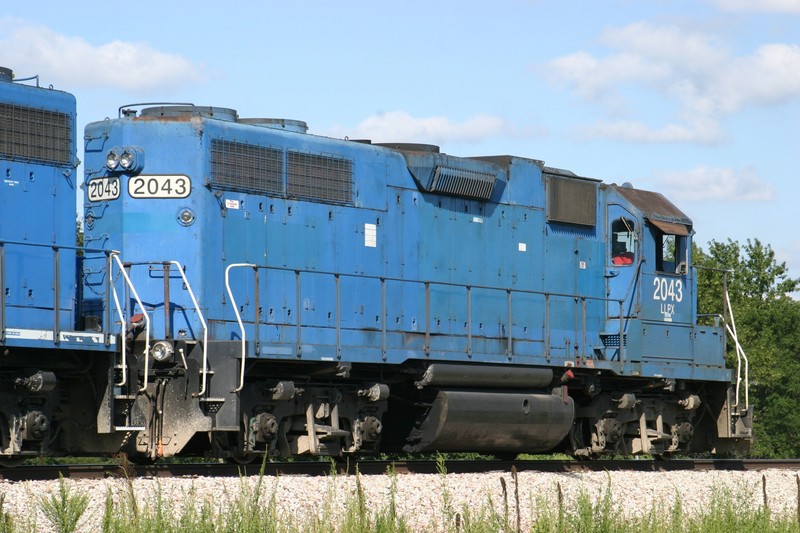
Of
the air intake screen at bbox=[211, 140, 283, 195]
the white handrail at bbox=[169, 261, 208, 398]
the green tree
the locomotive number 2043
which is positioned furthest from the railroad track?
the green tree

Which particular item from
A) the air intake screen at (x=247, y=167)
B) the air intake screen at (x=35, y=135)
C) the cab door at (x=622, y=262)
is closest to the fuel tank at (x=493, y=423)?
the cab door at (x=622, y=262)

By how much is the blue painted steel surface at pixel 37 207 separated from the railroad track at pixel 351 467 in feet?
4.55

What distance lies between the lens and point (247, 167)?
12.9 meters

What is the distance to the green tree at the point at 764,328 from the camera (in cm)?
3650

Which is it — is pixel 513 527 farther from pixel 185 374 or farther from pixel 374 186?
pixel 374 186

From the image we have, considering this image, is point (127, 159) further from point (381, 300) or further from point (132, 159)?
point (381, 300)

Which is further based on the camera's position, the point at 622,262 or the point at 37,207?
the point at 622,262

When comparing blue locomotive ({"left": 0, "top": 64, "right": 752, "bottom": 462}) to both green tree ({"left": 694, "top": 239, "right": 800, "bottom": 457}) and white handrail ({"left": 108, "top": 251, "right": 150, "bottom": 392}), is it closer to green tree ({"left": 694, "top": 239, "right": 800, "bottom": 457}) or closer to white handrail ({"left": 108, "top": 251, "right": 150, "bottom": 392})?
white handrail ({"left": 108, "top": 251, "right": 150, "bottom": 392})

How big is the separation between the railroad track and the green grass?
314 millimetres

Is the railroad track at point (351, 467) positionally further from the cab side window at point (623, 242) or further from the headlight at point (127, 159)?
the headlight at point (127, 159)

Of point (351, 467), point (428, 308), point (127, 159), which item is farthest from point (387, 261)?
point (127, 159)

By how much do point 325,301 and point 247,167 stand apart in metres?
1.81

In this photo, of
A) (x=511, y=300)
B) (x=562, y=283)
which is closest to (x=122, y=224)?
(x=511, y=300)

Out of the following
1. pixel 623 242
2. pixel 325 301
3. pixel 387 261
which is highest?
pixel 623 242
